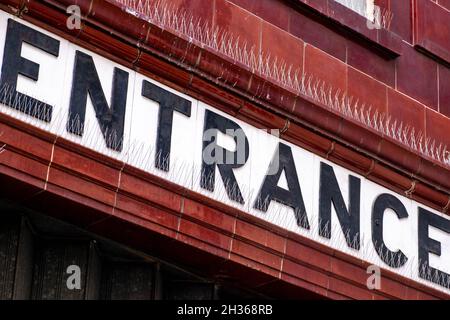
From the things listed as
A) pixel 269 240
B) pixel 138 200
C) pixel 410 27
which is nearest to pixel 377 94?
pixel 410 27

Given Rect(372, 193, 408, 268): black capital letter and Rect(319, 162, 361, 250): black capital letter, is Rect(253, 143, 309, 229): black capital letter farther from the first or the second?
Rect(372, 193, 408, 268): black capital letter

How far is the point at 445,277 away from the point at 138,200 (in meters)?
4.96

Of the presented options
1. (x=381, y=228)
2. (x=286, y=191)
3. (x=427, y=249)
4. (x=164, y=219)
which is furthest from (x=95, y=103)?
(x=427, y=249)

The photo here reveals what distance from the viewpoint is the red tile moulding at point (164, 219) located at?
59.3 ft

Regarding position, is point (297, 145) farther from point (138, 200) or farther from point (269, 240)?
point (138, 200)

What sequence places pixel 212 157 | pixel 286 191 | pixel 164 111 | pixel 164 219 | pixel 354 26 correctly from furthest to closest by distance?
1. pixel 354 26
2. pixel 286 191
3. pixel 212 157
4. pixel 164 111
5. pixel 164 219

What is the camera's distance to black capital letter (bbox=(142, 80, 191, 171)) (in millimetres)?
19234

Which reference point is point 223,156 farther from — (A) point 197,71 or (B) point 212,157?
(A) point 197,71

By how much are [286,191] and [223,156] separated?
38.8 inches

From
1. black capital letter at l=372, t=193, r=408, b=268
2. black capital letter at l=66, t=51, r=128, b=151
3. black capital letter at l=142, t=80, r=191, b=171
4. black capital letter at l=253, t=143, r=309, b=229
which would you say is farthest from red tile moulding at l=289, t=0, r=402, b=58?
black capital letter at l=66, t=51, r=128, b=151

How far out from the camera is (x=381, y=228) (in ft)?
70.5

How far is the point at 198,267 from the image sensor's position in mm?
19734

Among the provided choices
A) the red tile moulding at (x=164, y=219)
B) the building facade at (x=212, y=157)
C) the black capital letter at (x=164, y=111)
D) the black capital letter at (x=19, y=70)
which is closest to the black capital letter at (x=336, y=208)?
the building facade at (x=212, y=157)

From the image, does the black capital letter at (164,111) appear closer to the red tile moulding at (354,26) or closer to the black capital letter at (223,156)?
the black capital letter at (223,156)
